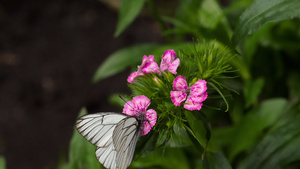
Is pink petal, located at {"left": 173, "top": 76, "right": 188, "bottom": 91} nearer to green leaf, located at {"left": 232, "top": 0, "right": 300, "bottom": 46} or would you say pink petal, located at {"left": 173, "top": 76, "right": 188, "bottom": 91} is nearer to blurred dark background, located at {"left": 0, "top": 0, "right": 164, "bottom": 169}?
green leaf, located at {"left": 232, "top": 0, "right": 300, "bottom": 46}

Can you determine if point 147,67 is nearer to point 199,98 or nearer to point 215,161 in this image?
point 199,98

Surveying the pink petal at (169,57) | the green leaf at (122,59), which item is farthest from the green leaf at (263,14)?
the green leaf at (122,59)

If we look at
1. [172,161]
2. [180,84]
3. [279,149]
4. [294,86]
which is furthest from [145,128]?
[294,86]

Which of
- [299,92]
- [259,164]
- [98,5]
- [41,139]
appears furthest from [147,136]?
[98,5]

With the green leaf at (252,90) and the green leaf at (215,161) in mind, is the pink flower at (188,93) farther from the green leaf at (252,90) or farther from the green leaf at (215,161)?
the green leaf at (252,90)

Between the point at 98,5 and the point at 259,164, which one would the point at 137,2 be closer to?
the point at 259,164
